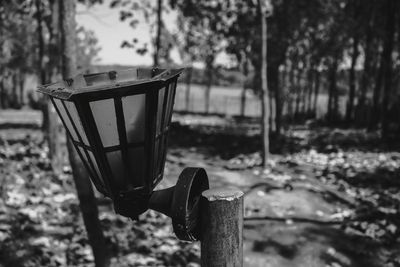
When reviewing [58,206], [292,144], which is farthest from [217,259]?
[292,144]

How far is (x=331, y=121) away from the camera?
88.6 feet

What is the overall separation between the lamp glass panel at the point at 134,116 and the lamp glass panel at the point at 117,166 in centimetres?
8

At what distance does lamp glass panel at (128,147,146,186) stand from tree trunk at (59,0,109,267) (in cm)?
250

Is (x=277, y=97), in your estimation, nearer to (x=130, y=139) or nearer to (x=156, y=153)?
(x=156, y=153)

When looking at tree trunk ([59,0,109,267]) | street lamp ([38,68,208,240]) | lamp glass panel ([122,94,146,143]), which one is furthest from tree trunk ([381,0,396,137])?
lamp glass panel ([122,94,146,143])

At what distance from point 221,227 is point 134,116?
21.0 inches

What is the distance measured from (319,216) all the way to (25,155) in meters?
7.29

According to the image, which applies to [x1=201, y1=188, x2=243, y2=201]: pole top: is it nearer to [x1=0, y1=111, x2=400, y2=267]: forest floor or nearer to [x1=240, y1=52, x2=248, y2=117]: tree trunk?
[x1=0, y1=111, x2=400, y2=267]: forest floor

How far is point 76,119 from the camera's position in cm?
131

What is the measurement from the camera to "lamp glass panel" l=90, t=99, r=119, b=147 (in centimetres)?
125

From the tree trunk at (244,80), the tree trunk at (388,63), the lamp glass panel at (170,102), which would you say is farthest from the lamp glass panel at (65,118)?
the tree trunk at (244,80)

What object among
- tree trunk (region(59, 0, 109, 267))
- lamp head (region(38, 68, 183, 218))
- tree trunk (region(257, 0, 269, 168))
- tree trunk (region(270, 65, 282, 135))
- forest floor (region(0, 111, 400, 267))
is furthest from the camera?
tree trunk (region(270, 65, 282, 135))

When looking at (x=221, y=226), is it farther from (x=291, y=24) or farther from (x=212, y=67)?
(x=212, y=67)

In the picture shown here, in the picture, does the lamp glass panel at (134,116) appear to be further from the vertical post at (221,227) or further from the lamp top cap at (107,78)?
the vertical post at (221,227)
